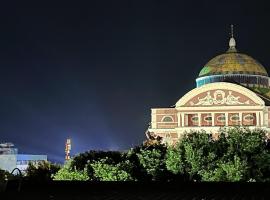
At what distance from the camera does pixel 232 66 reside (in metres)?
63.4

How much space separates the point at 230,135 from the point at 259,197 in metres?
19.5

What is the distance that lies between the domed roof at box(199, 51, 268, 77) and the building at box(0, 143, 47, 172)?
21.7 meters

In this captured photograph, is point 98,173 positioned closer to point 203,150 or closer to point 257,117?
point 203,150

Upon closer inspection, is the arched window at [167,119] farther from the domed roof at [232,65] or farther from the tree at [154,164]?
the tree at [154,164]

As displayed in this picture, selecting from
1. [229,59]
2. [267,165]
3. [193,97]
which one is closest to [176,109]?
[193,97]

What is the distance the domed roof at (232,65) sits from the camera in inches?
2483

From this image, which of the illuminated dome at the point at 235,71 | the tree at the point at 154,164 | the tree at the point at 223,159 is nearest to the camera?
the tree at the point at 223,159

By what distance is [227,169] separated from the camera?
26938mm

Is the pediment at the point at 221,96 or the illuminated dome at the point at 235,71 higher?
the illuminated dome at the point at 235,71

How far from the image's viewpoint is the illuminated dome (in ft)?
205

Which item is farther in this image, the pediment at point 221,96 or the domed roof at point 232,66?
the domed roof at point 232,66

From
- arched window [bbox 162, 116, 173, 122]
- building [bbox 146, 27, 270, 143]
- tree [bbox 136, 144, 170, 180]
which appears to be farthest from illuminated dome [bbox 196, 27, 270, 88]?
tree [bbox 136, 144, 170, 180]

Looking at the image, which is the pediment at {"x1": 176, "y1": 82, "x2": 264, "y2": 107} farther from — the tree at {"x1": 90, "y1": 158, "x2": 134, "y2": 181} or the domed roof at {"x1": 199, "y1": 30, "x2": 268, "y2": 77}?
the tree at {"x1": 90, "y1": 158, "x2": 134, "y2": 181}

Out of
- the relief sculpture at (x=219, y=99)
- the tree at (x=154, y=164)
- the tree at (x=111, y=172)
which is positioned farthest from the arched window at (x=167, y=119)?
the tree at (x=111, y=172)
